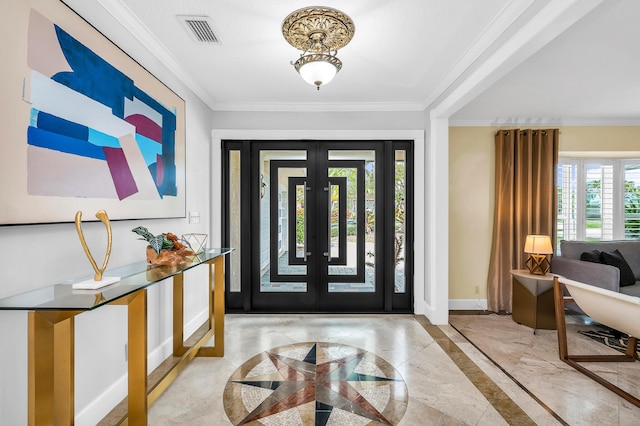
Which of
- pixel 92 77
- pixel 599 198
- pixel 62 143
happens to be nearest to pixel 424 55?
pixel 92 77

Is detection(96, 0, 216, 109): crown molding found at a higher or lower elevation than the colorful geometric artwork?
higher

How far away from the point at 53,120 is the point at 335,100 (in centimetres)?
284

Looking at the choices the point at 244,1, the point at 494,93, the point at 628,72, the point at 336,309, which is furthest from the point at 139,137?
the point at 628,72

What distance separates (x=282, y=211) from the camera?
4117 millimetres

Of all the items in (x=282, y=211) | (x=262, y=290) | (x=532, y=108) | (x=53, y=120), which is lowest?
(x=262, y=290)

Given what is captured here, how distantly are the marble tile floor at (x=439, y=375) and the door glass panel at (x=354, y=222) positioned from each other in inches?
20.1

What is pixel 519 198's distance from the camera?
4.15m

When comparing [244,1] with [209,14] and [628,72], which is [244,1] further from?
[628,72]

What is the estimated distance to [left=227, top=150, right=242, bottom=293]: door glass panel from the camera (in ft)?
13.5

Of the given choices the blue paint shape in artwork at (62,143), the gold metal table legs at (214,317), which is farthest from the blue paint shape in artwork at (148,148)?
the gold metal table legs at (214,317)

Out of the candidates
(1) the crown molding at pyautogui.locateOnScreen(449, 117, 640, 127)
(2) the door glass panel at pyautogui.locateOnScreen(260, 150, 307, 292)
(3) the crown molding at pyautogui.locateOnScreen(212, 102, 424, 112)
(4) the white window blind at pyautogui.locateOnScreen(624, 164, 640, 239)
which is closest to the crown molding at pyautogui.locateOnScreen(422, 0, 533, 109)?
(3) the crown molding at pyautogui.locateOnScreen(212, 102, 424, 112)

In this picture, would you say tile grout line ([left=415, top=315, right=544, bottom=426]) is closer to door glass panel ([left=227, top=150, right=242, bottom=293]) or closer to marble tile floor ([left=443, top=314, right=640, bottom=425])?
marble tile floor ([left=443, top=314, right=640, bottom=425])

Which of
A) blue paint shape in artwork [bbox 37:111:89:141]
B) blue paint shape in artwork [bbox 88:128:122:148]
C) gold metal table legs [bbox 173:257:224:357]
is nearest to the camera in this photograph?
blue paint shape in artwork [bbox 37:111:89:141]

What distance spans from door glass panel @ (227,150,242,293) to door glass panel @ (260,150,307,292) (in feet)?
1.00
